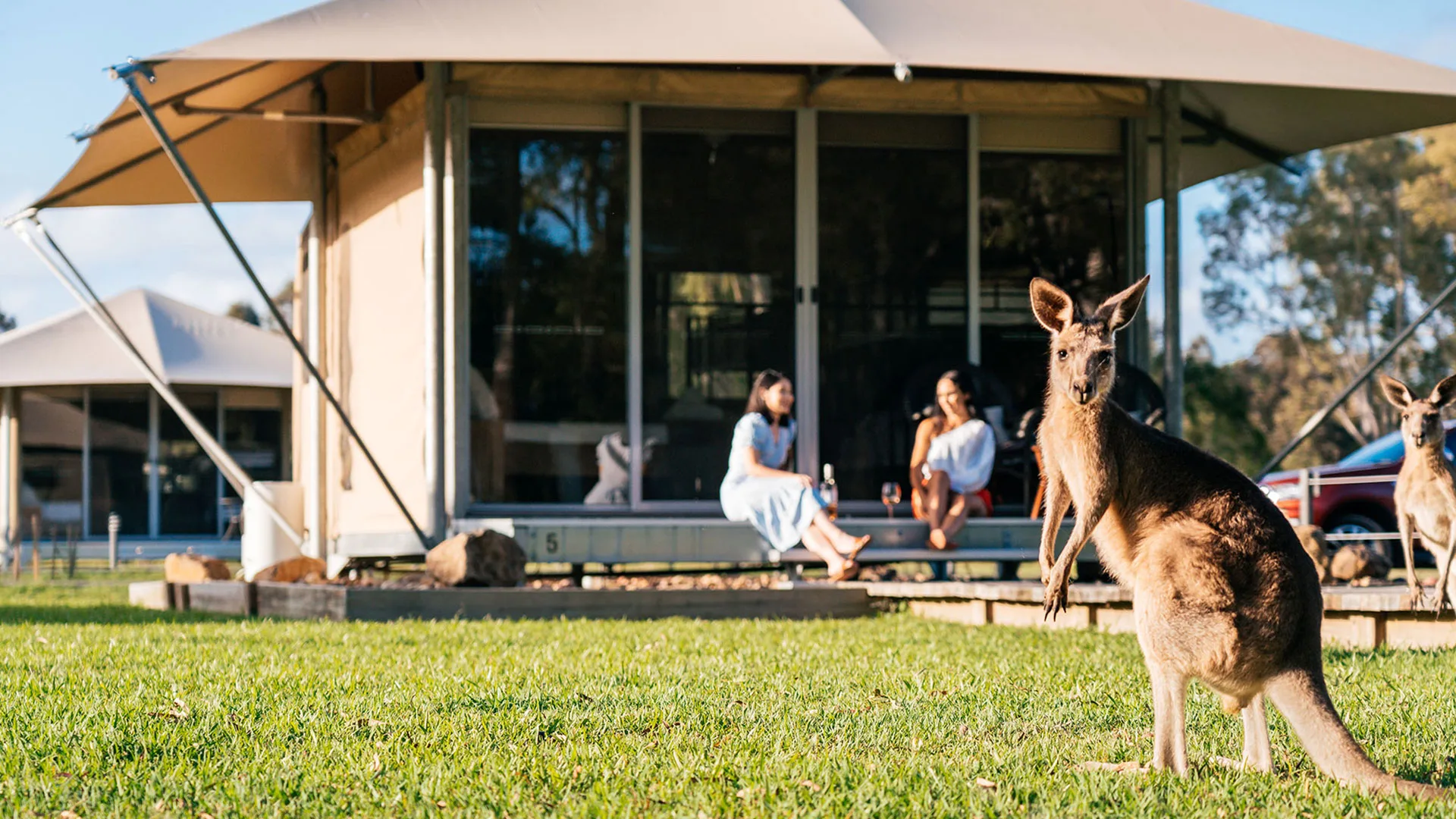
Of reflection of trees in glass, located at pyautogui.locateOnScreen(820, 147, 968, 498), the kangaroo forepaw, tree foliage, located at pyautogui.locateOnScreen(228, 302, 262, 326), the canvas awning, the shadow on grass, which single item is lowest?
the shadow on grass

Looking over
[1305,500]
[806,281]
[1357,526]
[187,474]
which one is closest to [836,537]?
[806,281]

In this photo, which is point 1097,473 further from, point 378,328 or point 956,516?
point 378,328

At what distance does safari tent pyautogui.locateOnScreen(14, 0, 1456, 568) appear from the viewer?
1137 cm

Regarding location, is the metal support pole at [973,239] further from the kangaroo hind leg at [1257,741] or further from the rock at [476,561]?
the kangaroo hind leg at [1257,741]

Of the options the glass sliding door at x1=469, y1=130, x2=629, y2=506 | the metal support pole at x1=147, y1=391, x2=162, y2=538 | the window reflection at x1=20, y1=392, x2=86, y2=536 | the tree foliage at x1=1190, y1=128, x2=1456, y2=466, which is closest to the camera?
the glass sliding door at x1=469, y1=130, x2=629, y2=506

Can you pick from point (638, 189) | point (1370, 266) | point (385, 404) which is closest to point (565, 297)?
point (638, 189)

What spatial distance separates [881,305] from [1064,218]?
167cm

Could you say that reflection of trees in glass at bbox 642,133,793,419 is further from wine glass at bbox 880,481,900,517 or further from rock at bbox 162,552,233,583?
rock at bbox 162,552,233,583

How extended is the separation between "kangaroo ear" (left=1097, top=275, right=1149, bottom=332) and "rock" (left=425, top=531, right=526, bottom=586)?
6.79m

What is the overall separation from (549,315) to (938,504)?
125 inches

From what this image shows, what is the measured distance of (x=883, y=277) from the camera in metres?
12.2

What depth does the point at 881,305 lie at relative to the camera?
40.2 feet

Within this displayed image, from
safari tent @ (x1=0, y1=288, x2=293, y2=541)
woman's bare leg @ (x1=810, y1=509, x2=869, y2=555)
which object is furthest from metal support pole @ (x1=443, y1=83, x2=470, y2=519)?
safari tent @ (x1=0, y1=288, x2=293, y2=541)

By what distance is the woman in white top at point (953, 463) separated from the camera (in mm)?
11016
